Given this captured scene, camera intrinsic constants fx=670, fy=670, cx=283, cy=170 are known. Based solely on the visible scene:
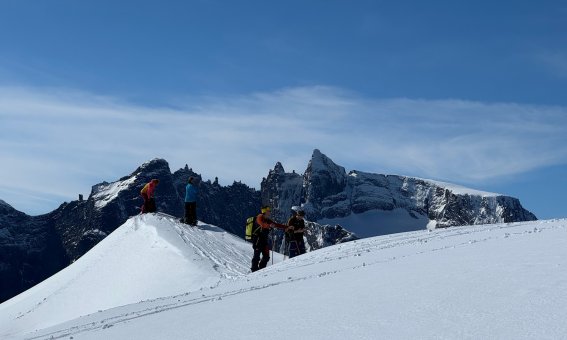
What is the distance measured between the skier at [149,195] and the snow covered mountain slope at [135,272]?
137cm

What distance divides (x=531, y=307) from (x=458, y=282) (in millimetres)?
2129

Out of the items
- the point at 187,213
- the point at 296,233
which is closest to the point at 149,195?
the point at 187,213

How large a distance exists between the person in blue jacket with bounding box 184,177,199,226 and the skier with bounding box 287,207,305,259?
5.38 meters

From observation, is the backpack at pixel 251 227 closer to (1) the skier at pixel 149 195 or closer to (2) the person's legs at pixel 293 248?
(2) the person's legs at pixel 293 248

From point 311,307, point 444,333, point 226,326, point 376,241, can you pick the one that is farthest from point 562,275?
point 376,241

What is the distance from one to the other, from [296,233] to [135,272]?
6453mm

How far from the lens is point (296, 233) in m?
26.7

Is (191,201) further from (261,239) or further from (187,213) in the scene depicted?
(261,239)

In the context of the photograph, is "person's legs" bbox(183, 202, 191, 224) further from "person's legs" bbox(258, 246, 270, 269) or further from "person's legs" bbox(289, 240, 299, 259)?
"person's legs" bbox(258, 246, 270, 269)

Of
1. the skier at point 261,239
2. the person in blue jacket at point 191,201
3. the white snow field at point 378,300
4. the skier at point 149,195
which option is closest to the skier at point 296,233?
the skier at point 261,239

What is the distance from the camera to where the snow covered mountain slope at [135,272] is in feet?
77.2

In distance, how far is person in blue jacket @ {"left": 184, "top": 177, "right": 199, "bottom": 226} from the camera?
99.6 ft

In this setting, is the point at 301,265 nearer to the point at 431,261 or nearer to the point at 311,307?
the point at 431,261

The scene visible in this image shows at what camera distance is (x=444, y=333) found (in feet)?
24.3
